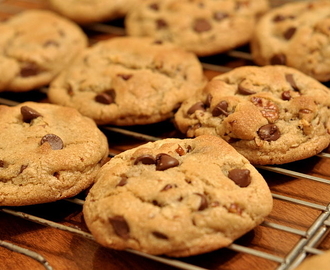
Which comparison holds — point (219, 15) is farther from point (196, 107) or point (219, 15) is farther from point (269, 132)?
point (269, 132)

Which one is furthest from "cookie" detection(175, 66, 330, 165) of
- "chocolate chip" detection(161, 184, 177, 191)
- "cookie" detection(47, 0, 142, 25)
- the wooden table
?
"cookie" detection(47, 0, 142, 25)

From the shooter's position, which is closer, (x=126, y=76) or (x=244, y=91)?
(x=244, y=91)

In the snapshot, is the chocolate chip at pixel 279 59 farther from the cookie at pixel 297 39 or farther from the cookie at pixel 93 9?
the cookie at pixel 93 9

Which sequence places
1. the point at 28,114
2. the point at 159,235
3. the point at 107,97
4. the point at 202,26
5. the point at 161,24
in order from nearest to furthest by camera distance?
the point at 159,235
the point at 28,114
the point at 107,97
the point at 202,26
the point at 161,24

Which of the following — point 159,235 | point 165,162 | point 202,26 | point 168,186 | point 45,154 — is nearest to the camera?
point 159,235

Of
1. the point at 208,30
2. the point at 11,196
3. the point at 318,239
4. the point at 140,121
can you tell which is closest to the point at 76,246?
the point at 11,196

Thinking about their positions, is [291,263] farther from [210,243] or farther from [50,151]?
[50,151]

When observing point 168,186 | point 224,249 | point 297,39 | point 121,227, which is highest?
point 297,39

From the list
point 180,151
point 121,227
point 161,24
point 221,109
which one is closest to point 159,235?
point 121,227
